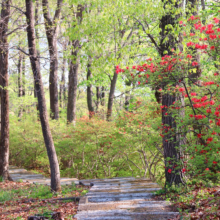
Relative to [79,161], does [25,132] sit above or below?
above

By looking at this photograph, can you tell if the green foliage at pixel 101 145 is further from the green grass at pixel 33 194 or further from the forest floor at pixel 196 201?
the forest floor at pixel 196 201

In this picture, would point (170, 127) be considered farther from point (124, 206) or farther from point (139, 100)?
point (139, 100)

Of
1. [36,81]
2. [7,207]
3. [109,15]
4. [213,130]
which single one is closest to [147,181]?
[213,130]

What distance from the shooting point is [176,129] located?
5.82m

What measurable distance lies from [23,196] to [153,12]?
6130 mm

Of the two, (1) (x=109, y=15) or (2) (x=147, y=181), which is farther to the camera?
(2) (x=147, y=181)

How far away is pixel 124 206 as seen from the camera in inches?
189

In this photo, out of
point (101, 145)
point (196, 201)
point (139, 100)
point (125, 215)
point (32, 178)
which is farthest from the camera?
point (101, 145)

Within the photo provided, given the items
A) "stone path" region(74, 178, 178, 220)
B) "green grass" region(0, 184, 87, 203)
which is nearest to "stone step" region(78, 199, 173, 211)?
"stone path" region(74, 178, 178, 220)

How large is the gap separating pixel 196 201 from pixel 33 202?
13.2 feet

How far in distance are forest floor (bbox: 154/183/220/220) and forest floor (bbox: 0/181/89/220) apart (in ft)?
6.53

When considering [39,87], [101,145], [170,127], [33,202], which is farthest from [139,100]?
[33,202]

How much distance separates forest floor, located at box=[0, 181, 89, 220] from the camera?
519 centimetres

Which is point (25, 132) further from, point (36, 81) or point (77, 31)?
point (77, 31)
